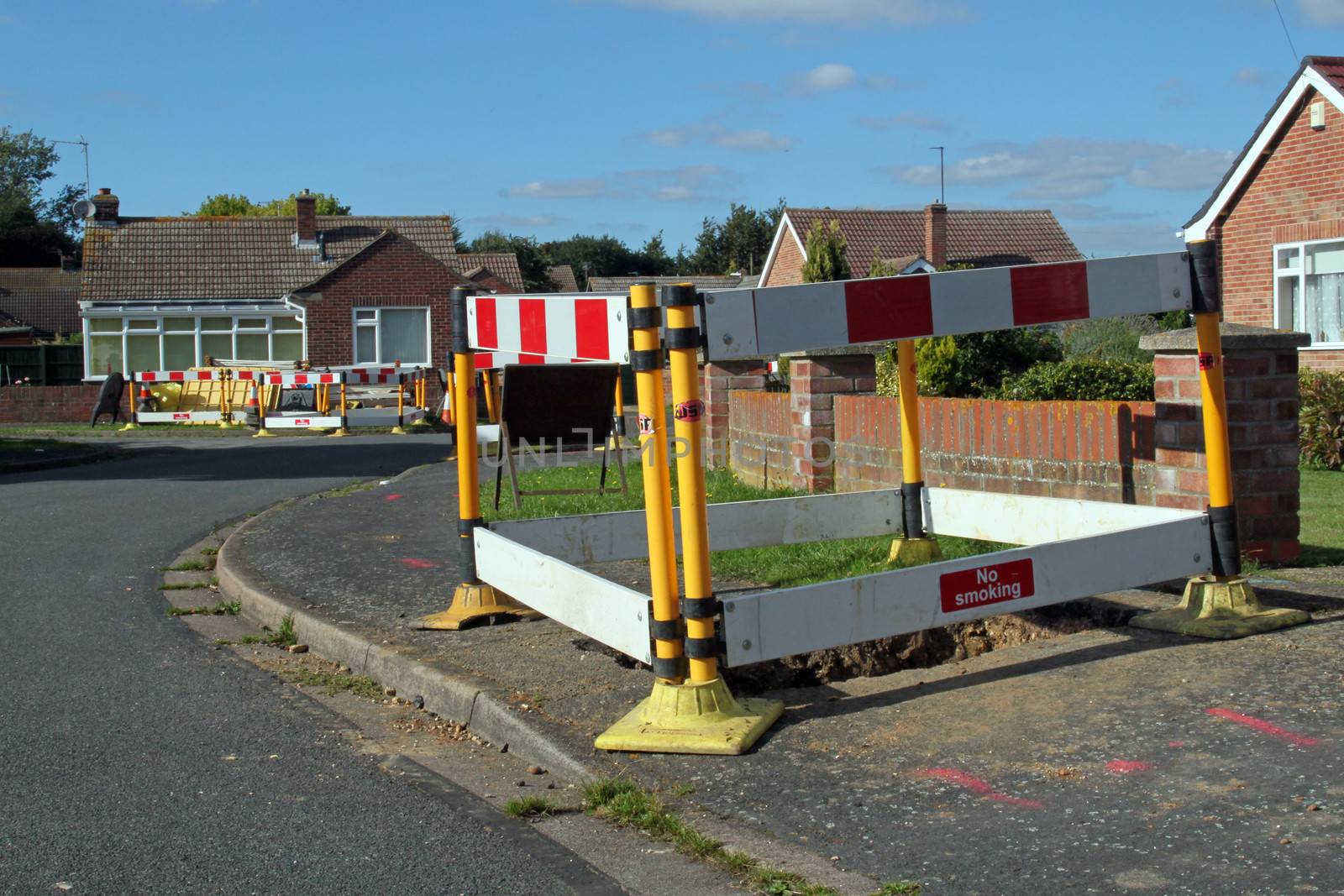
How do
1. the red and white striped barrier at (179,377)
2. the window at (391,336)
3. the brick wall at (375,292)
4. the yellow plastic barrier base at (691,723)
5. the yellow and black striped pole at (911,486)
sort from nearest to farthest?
Answer: the yellow plastic barrier base at (691,723), the yellow and black striped pole at (911,486), the red and white striped barrier at (179,377), the brick wall at (375,292), the window at (391,336)

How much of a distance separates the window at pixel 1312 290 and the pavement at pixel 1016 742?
11888 millimetres

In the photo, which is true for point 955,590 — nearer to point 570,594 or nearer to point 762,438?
point 570,594

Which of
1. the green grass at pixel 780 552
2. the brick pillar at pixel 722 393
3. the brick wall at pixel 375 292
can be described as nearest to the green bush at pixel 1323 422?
the brick pillar at pixel 722 393

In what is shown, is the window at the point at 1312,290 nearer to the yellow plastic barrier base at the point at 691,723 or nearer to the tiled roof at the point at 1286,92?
the tiled roof at the point at 1286,92

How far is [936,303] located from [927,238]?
43751 millimetres

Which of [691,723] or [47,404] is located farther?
[47,404]

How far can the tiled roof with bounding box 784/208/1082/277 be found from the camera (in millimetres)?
46562

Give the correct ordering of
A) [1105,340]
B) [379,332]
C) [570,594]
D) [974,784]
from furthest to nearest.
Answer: [379,332] → [1105,340] → [570,594] → [974,784]

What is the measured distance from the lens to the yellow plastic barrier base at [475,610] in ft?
20.2

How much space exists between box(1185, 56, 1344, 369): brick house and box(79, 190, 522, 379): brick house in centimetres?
1927

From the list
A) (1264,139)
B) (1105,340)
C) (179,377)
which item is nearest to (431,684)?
(1105,340)

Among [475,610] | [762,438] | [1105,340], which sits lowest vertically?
[475,610]

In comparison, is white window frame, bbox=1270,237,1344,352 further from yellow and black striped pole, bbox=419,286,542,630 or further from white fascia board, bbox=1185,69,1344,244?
yellow and black striped pole, bbox=419,286,542,630

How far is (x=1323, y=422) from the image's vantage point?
11805 mm
